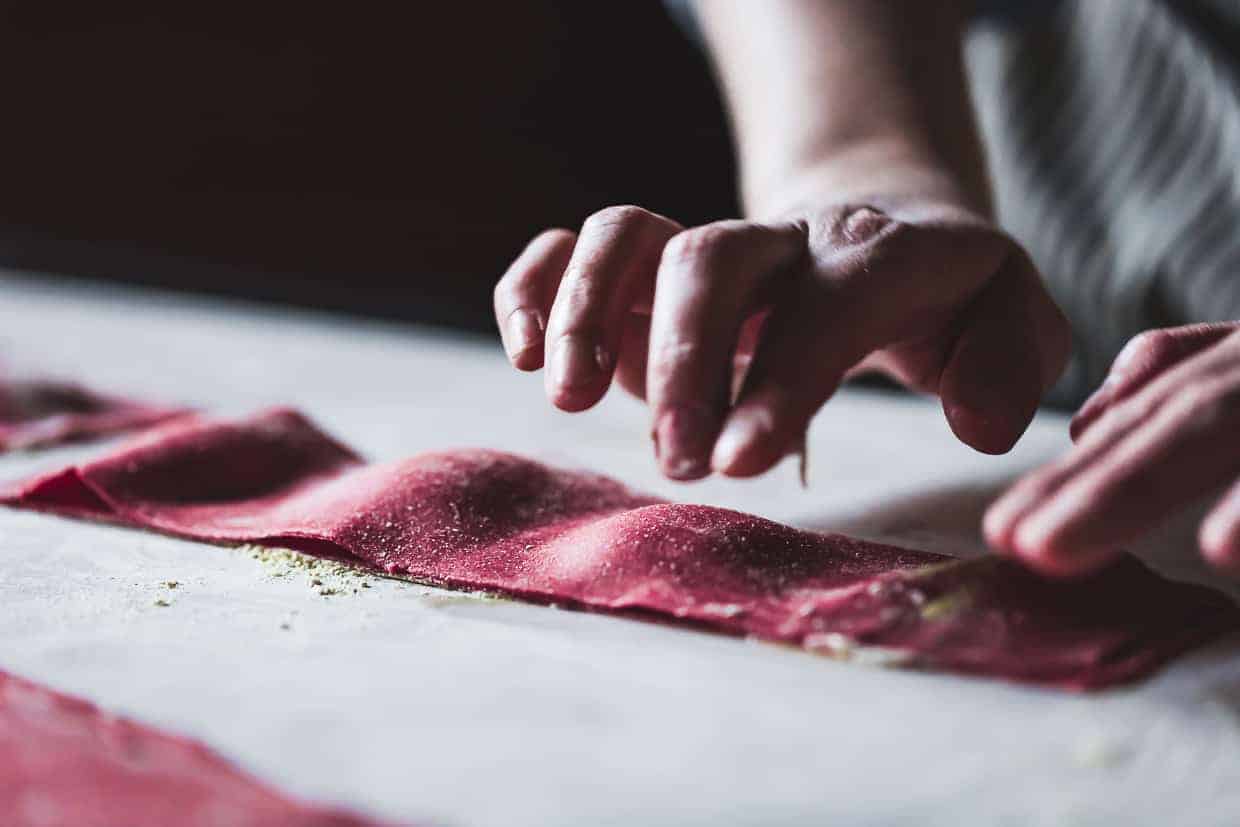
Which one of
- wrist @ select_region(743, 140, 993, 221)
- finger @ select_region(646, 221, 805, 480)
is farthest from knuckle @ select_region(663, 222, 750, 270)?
wrist @ select_region(743, 140, 993, 221)

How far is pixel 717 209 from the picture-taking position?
248cm

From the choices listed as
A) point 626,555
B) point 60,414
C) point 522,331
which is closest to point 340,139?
point 60,414

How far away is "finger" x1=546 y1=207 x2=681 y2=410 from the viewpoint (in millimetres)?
579

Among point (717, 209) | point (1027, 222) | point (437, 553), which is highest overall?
point (437, 553)

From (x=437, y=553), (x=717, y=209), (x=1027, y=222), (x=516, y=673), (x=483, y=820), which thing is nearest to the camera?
→ (x=483, y=820)

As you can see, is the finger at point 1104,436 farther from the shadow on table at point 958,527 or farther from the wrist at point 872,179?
the wrist at point 872,179

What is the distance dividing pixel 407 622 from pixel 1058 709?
29 centimetres

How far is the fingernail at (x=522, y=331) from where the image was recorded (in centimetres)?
64

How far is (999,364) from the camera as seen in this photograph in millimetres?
682

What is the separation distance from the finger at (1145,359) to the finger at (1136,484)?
7cm

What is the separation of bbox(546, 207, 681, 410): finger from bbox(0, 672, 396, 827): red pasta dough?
24 centimetres

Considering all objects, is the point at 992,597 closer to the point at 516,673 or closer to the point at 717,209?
the point at 516,673

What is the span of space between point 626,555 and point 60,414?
2.38 feet

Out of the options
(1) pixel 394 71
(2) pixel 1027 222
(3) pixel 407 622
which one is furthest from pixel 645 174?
(3) pixel 407 622
